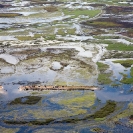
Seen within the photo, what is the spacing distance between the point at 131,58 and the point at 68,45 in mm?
8212

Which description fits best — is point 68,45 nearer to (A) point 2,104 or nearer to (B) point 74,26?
(B) point 74,26

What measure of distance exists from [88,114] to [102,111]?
43.1 inches

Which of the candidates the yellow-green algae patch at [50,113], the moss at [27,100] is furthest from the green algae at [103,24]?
the yellow-green algae patch at [50,113]

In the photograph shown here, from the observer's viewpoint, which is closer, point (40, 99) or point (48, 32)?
point (40, 99)

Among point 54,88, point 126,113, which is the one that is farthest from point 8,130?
point 126,113

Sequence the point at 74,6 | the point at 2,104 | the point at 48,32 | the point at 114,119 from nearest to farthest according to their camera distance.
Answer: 1. the point at 114,119
2. the point at 2,104
3. the point at 48,32
4. the point at 74,6

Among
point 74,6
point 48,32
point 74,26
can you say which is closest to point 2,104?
point 48,32

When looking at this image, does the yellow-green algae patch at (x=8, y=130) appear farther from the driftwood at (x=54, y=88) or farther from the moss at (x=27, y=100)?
the driftwood at (x=54, y=88)

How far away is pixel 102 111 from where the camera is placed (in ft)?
72.2

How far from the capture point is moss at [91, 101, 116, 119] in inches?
844

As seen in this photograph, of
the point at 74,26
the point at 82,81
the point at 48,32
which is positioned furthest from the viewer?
the point at 74,26

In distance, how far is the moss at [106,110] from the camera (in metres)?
21.4

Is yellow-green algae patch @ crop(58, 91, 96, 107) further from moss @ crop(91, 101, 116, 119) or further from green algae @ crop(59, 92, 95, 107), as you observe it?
moss @ crop(91, 101, 116, 119)

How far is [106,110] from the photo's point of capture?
22.2 meters
